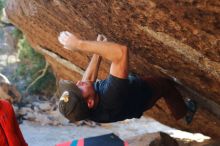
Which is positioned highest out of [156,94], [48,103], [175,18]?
[175,18]

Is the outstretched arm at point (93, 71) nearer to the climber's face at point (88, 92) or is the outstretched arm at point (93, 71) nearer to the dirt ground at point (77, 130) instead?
the climber's face at point (88, 92)

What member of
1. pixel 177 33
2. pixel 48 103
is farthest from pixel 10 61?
pixel 177 33

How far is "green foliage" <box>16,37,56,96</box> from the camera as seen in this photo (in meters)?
13.8

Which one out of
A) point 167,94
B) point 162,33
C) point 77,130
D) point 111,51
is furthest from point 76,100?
point 77,130

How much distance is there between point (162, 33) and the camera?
11.5 ft

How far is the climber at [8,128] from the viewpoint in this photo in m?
3.36

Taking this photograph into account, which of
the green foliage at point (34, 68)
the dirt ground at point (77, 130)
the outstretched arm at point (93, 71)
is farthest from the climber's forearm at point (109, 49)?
the green foliage at point (34, 68)

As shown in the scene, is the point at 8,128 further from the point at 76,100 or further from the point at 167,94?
the point at 167,94

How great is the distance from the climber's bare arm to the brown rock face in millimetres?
346

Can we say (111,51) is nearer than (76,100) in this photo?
Yes

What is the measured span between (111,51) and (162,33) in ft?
1.63

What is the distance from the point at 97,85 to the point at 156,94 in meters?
0.72

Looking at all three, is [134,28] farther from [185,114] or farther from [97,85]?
[185,114]

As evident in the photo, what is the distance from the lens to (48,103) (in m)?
13.3
